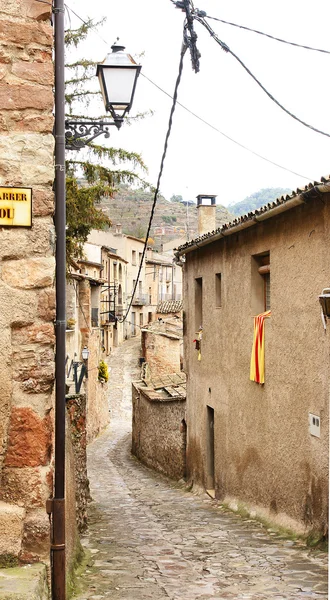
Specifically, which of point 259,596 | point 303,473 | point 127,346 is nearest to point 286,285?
point 303,473

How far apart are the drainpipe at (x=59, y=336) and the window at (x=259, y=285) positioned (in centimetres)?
690

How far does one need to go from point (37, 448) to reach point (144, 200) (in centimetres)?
11179

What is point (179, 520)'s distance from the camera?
11.1 metres

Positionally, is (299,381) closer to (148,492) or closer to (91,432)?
(148,492)

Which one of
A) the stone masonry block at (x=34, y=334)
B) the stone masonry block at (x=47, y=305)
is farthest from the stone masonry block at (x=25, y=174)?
the stone masonry block at (x=34, y=334)

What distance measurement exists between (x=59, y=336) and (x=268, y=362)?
20.1 ft

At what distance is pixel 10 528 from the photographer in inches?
191

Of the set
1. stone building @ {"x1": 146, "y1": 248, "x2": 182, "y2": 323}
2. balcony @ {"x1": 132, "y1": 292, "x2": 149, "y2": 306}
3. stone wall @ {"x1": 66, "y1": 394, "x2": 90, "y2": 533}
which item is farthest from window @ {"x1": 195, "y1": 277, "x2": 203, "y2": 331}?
→ stone building @ {"x1": 146, "y1": 248, "x2": 182, "y2": 323}

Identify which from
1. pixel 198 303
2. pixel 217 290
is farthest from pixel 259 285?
pixel 198 303

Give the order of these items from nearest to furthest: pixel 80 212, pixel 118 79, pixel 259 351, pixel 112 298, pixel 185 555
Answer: pixel 118 79 < pixel 185 555 < pixel 259 351 < pixel 80 212 < pixel 112 298

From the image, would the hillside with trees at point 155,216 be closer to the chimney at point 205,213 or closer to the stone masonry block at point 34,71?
the chimney at point 205,213

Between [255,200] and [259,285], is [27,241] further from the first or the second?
[255,200]

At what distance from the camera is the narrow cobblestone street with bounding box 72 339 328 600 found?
6393 millimetres

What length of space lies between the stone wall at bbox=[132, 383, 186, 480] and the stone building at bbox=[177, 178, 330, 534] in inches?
56.9
